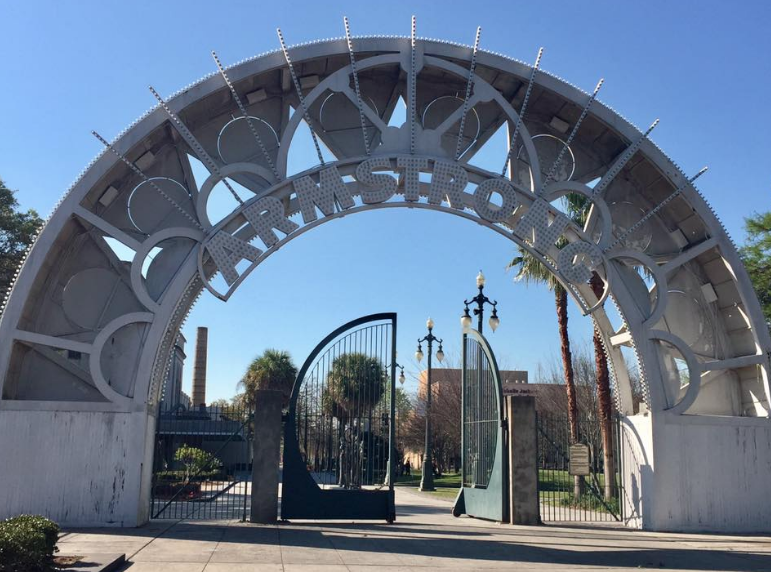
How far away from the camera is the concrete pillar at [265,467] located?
1602cm

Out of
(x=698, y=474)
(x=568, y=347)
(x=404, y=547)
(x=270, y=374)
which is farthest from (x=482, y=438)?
(x=270, y=374)

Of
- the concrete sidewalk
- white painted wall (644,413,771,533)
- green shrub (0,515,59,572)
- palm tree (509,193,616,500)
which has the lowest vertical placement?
the concrete sidewalk

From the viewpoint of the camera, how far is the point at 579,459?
57.5ft

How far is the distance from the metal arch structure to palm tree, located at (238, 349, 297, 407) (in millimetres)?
38396

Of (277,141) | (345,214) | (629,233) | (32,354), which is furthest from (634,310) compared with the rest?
(32,354)

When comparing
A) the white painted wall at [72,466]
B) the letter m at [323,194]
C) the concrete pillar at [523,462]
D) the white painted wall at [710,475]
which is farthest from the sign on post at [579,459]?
the white painted wall at [72,466]

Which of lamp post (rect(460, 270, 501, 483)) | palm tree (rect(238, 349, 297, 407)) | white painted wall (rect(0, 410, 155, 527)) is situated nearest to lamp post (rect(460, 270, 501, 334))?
lamp post (rect(460, 270, 501, 483))

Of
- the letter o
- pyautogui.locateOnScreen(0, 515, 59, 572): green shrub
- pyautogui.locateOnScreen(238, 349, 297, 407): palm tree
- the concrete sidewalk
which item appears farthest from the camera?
pyautogui.locateOnScreen(238, 349, 297, 407): palm tree

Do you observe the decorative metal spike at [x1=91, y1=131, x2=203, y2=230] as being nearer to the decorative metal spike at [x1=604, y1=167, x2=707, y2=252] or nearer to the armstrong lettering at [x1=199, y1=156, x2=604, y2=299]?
the armstrong lettering at [x1=199, y1=156, x2=604, y2=299]

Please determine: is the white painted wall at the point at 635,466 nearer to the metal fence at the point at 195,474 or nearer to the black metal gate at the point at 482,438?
the black metal gate at the point at 482,438

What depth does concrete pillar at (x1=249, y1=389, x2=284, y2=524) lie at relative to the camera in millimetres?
16016

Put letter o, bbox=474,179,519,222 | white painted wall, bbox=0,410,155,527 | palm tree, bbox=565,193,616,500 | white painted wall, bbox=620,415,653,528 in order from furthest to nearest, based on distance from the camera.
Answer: palm tree, bbox=565,193,616,500, letter o, bbox=474,179,519,222, white painted wall, bbox=620,415,653,528, white painted wall, bbox=0,410,155,527

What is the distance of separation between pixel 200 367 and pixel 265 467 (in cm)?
4795

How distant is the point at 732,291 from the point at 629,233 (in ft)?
8.89
